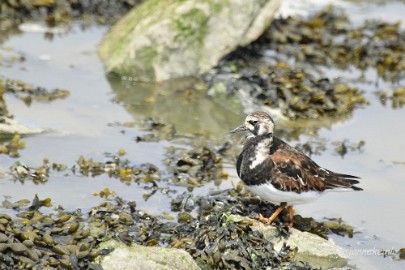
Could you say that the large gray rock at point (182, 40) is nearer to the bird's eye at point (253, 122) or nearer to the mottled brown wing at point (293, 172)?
the bird's eye at point (253, 122)

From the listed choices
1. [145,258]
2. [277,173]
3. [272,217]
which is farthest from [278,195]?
[145,258]

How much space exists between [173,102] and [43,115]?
6.82 ft

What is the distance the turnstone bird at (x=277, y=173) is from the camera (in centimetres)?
701

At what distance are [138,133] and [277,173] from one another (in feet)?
10.8

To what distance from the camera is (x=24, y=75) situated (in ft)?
37.6

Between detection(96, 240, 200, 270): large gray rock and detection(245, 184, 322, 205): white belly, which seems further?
detection(245, 184, 322, 205): white belly

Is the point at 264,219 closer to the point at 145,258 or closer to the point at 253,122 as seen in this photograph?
the point at 253,122

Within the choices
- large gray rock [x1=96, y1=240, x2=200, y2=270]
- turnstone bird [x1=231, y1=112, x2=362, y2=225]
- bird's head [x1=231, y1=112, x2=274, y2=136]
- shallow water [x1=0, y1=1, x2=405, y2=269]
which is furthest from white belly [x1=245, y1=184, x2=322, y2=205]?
large gray rock [x1=96, y1=240, x2=200, y2=270]

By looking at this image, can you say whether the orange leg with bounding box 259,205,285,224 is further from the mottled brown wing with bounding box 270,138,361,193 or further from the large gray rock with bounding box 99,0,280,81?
the large gray rock with bounding box 99,0,280,81

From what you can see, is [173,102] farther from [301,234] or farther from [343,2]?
[343,2]

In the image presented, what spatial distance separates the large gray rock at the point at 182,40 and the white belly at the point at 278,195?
5223 millimetres

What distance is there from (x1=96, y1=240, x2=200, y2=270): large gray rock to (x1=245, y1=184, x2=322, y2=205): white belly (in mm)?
1102

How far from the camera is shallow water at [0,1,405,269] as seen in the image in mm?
7793

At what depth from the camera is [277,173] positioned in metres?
7.02
